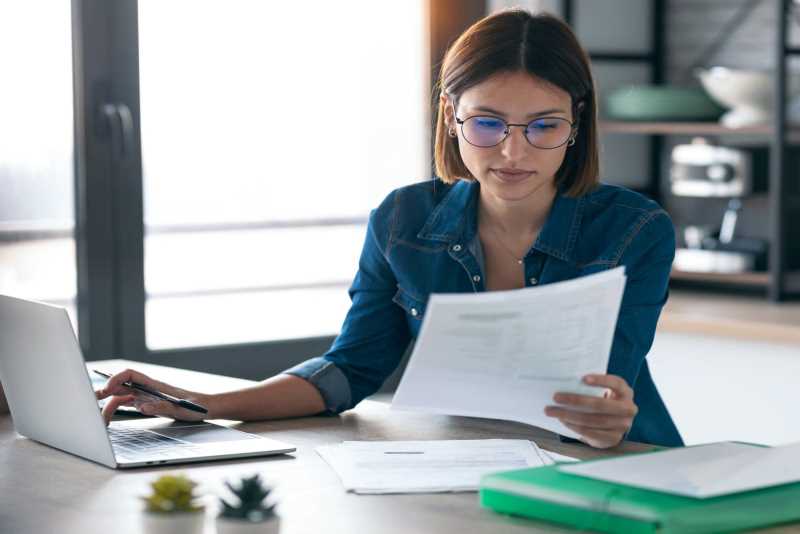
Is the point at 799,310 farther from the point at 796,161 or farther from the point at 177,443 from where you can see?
the point at 177,443

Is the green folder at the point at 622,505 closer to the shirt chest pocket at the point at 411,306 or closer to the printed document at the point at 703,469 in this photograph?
the printed document at the point at 703,469

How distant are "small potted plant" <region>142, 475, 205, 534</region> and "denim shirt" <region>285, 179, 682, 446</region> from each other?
2.65ft

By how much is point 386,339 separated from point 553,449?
0.49 metres

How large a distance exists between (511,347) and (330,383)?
1.81 ft

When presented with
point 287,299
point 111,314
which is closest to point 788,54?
point 287,299

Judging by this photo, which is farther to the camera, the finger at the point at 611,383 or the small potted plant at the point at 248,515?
the finger at the point at 611,383

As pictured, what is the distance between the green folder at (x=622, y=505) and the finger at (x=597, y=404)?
19 cm

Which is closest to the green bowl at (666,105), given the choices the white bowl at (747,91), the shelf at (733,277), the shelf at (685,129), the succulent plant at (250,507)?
the shelf at (685,129)

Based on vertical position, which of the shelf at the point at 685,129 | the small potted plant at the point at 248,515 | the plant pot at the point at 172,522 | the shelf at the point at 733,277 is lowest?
the shelf at the point at 733,277

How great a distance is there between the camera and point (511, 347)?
151 centimetres

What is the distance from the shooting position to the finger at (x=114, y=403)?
6.08 ft

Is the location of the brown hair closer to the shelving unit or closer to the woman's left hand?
the woman's left hand

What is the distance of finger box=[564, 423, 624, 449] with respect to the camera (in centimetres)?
168

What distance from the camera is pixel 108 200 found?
3.68 metres
